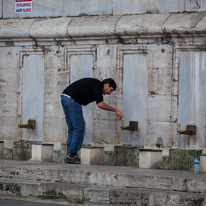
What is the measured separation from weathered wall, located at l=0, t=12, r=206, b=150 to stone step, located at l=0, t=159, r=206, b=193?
1781 mm

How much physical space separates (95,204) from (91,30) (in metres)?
4.24

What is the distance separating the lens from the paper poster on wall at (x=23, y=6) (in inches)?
476

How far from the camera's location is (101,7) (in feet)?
37.5

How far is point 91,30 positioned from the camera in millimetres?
11188

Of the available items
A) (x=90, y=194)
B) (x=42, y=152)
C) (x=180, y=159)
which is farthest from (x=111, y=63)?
(x=90, y=194)

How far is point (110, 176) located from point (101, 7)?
13.4 feet

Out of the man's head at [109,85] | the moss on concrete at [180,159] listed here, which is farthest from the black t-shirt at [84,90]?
the moss on concrete at [180,159]

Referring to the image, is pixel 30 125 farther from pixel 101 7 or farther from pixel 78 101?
pixel 101 7

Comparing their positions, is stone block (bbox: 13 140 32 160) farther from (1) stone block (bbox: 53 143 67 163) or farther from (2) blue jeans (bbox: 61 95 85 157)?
(2) blue jeans (bbox: 61 95 85 157)

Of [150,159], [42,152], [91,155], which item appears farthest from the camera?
[42,152]

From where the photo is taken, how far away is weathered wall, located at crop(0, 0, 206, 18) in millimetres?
10746

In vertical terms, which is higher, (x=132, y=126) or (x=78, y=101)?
(x=78, y=101)

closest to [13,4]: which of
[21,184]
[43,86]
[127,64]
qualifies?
[43,86]

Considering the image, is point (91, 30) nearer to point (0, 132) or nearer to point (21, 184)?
point (0, 132)
